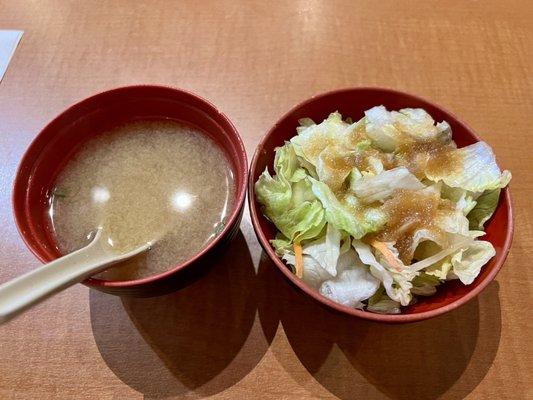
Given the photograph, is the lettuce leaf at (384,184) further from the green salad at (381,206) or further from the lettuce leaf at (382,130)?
the lettuce leaf at (382,130)

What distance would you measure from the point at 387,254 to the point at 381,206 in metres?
0.11

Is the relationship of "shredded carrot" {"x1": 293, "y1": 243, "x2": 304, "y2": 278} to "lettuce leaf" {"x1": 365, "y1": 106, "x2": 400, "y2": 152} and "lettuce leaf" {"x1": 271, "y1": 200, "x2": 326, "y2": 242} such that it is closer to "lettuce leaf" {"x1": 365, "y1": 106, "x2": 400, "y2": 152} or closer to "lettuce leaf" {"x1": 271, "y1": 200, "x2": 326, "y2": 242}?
"lettuce leaf" {"x1": 271, "y1": 200, "x2": 326, "y2": 242}

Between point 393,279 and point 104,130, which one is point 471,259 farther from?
point 104,130

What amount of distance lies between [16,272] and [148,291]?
0.51 metres

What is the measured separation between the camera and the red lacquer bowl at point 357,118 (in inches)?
35.0

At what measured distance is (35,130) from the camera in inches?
57.6

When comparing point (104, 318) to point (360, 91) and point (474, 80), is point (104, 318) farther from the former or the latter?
point (474, 80)

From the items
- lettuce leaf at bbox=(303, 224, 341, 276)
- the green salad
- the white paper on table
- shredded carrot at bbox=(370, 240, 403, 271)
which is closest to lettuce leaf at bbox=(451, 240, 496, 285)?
the green salad

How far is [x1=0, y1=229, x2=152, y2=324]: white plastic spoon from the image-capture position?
697 millimetres

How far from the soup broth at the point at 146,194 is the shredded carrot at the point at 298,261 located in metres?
0.21

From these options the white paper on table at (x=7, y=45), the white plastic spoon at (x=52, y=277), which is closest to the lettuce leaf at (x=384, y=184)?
the white plastic spoon at (x=52, y=277)

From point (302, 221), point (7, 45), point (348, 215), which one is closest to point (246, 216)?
point (302, 221)

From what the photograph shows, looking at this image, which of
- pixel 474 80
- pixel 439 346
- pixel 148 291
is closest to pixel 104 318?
pixel 148 291

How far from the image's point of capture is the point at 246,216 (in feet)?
4.17
